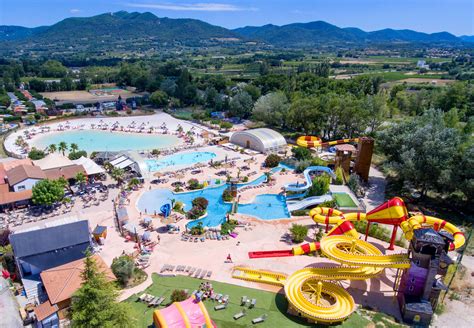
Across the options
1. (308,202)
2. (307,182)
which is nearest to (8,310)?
(308,202)

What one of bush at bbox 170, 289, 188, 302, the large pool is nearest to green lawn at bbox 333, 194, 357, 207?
the large pool

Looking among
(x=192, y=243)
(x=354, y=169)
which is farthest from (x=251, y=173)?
(x=192, y=243)

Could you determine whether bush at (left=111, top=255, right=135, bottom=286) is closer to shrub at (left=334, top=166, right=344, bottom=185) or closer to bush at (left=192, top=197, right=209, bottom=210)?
bush at (left=192, top=197, right=209, bottom=210)

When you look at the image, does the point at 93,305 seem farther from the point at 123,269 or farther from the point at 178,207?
the point at 178,207

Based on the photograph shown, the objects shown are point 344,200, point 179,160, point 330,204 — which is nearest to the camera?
point 330,204

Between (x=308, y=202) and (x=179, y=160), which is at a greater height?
(x=308, y=202)
